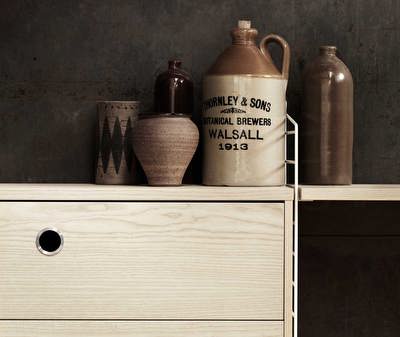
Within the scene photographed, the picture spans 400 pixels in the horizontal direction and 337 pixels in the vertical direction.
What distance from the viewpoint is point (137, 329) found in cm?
137

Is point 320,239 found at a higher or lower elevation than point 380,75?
lower

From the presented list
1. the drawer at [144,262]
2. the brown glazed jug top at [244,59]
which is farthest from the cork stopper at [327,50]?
the drawer at [144,262]

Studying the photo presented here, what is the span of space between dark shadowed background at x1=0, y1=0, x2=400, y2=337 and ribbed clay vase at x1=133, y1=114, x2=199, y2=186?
1.04 feet

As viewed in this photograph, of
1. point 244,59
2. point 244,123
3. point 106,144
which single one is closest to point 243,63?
point 244,59

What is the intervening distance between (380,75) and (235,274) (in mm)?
731

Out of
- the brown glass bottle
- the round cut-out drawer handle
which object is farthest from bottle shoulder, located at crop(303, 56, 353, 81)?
the round cut-out drawer handle

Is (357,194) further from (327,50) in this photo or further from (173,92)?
(173,92)

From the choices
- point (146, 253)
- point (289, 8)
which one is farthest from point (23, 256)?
point (289, 8)

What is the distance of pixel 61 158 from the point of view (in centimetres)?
172

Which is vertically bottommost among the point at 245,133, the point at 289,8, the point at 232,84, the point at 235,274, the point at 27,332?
the point at 27,332

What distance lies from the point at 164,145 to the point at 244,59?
265mm

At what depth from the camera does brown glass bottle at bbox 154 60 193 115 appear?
1588mm

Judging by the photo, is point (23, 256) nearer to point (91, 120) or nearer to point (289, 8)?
point (91, 120)

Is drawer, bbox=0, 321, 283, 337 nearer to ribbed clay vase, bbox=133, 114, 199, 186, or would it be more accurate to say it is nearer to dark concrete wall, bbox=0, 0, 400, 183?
ribbed clay vase, bbox=133, 114, 199, 186
